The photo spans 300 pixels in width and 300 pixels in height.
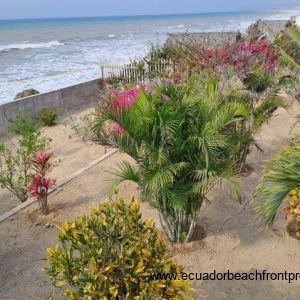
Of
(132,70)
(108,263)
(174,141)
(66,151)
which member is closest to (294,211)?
(174,141)

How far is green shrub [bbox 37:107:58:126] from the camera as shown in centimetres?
1273

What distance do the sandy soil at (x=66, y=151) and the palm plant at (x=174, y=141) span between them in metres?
3.43

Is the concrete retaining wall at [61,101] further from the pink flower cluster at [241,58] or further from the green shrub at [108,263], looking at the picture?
the green shrub at [108,263]

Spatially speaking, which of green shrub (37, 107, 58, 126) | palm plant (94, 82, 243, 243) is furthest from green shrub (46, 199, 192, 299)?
green shrub (37, 107, 58, 126)

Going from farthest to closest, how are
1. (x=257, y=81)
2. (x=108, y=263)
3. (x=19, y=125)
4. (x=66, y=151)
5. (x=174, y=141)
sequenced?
(x=19, y=125) → (x=66, y=151) → (x=257, y=81) → (x=174, y=141) → (x=108, y=263)

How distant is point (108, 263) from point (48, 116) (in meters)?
10.4

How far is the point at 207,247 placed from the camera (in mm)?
5051

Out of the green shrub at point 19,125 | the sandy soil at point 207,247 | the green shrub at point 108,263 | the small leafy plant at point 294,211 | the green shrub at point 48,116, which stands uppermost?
the green shrub at point 108,263

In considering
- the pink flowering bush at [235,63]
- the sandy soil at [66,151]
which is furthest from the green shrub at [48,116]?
the pink flowering bush at [235,63]

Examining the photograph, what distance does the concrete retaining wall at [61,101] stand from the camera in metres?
11.8

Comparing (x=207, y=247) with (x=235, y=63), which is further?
(x=235, y=63)

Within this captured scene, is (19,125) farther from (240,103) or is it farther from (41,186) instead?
(240,103)

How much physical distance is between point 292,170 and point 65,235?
188 cm

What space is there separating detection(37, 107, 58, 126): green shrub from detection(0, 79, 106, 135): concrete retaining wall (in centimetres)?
24
